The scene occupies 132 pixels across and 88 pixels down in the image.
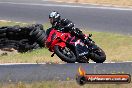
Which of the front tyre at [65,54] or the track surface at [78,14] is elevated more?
the front tyre at [65,54]

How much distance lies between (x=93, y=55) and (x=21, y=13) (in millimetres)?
12859

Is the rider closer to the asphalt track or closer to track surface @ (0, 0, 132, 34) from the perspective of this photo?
the asphalt track

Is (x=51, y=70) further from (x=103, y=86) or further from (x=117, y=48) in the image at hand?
(x=117, y=48)

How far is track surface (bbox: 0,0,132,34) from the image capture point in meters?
22.4

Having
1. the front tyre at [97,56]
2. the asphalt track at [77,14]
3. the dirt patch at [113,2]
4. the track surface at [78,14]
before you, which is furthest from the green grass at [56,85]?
the dirt patch at [113,2]

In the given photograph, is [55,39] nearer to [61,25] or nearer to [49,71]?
[61,25]

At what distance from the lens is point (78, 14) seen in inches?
987

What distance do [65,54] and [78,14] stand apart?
12.2 m

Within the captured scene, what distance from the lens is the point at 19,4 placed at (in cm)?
2798

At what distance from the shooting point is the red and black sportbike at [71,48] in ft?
42.7

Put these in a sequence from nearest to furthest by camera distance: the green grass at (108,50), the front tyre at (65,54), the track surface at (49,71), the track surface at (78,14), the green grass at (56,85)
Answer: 1. the green grass at (56,85)
2. the track surface at (49,71)
3. the front tyre at (65,54)
4. the green grass at (108,50)
5. the track surface at (78,14)

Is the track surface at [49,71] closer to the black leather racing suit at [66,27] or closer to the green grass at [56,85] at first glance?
the green grass at [56,85]

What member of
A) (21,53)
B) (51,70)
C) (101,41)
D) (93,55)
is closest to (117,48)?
(101,41)

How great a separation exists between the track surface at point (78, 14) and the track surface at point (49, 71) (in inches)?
425
